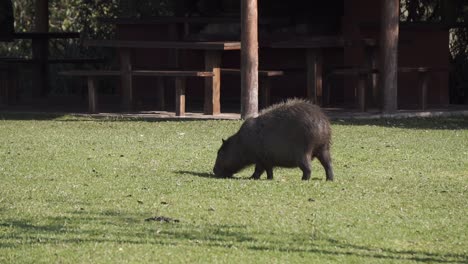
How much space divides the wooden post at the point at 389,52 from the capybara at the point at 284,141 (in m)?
6.78

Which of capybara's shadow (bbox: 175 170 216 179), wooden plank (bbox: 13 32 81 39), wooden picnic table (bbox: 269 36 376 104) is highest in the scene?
wooden plank (bbox: 13 32 81 39)

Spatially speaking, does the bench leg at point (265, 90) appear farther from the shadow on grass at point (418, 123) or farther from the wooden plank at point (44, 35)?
the wooden plank at point (44, 35)

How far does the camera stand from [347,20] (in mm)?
20312

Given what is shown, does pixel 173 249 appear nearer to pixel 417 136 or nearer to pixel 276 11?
pixel 417 136

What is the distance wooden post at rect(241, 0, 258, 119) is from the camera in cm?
1727

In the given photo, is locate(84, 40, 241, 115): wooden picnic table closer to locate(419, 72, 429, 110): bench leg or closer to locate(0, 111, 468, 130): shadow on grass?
locate(0, 111, 468, 130): shadow on grass

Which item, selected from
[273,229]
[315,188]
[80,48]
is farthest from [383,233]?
[80,48]

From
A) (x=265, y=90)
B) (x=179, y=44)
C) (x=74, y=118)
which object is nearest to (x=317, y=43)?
(x=265, y=90)

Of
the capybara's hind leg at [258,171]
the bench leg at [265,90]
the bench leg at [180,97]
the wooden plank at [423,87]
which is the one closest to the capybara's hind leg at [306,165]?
the capybara's hind leg at [258,171]

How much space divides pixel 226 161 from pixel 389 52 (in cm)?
696

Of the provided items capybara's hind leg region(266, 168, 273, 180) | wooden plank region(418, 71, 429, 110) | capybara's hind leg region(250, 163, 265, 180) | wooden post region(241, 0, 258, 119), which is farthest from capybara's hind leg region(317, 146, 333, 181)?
wooden plank region(418, 71, 429, 110)

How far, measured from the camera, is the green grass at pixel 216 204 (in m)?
7.77

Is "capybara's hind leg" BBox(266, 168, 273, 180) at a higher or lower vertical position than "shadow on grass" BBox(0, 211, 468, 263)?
higher

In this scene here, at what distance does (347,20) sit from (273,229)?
12270mm
